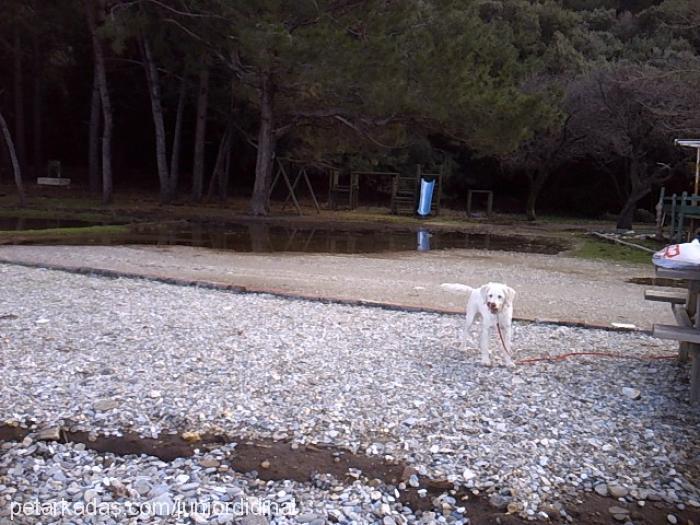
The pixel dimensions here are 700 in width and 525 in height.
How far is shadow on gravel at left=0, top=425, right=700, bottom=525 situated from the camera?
117 inches

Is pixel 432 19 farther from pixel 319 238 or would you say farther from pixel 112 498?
pixel 112 498

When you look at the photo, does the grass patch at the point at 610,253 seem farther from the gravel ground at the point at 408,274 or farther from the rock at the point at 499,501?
the rock at the point at 499,501

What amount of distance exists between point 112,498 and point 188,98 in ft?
85.5

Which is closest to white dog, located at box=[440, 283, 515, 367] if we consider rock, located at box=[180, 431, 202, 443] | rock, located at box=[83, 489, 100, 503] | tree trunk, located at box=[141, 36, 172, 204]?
rock, located at box=[180, 431, 202, 443]

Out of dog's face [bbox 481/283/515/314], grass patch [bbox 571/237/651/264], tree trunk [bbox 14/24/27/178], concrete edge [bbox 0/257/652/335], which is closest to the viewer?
dog's face [bbox 481/283/515/314]

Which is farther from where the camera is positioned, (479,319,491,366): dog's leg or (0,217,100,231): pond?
(0,217,100,231): pond

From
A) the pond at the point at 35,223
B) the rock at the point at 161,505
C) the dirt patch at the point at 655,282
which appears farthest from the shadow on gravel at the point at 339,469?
the pond at the point at 35,223

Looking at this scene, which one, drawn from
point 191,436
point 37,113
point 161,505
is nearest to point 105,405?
point 191,436

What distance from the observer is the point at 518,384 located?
4539 mm

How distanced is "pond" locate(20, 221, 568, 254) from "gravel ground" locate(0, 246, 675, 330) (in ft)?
4.20

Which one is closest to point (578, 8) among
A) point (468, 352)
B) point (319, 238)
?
point (319, 238)

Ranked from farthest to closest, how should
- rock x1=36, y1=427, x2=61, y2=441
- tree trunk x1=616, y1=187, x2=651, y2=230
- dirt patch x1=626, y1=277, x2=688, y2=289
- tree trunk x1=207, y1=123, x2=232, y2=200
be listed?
tree trunk x1=207, y1=123, x2=232, y2=200 → tree trunk x1=616, y1=187, x2=651, y2=230 → dirt patch x1=626, y1=277, x2=688, y2=289 → rock x1=36, y1=427, x2=61, y2=441

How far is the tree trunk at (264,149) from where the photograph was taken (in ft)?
62.3

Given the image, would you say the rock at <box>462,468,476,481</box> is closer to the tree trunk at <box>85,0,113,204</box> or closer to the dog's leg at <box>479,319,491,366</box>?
the dog's leg at <box>479,319,491,366</box>
